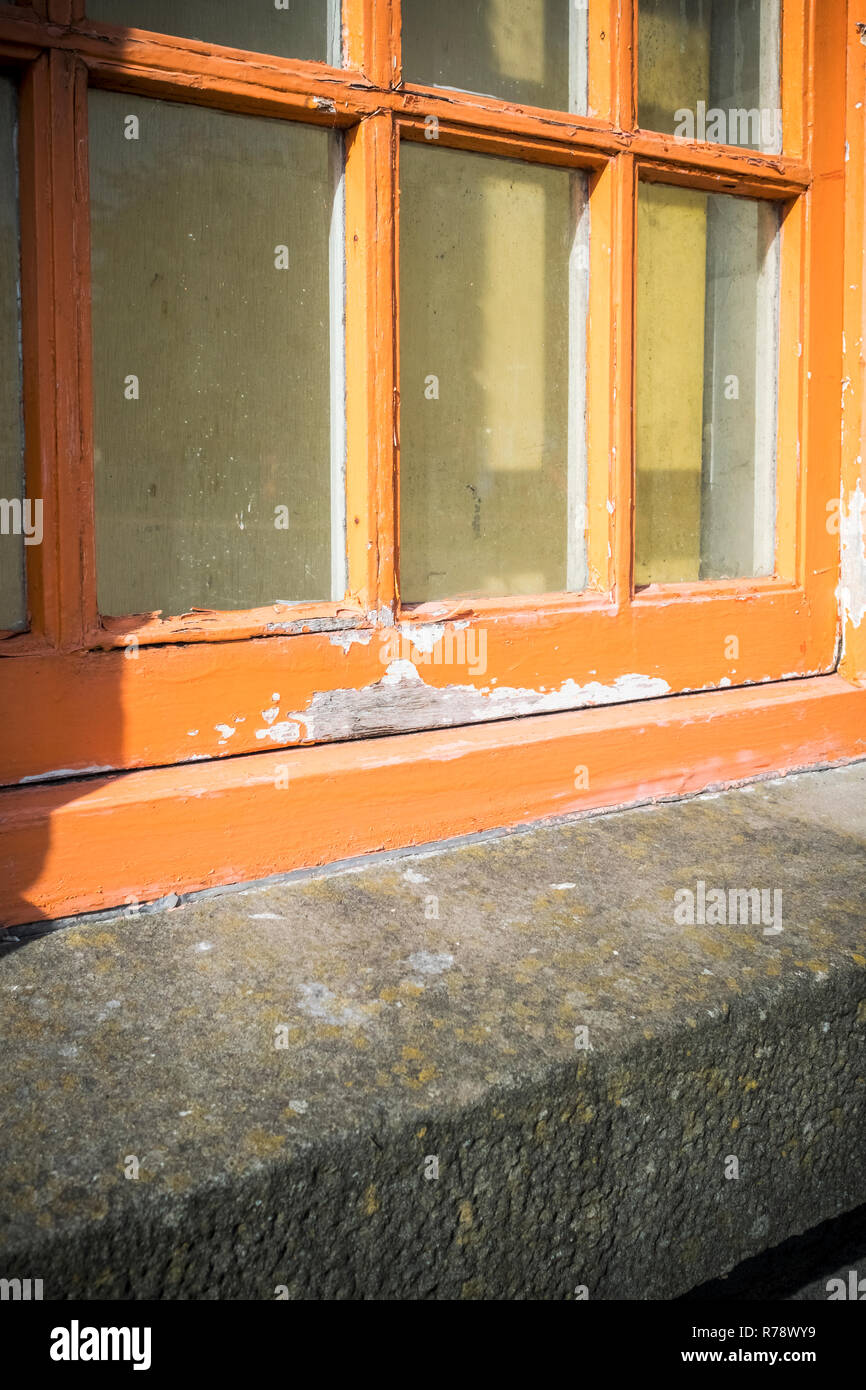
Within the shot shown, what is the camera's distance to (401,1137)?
1076mm

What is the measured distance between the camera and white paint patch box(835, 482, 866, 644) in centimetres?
221

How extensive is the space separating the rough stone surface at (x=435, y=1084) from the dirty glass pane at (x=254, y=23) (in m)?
1.07

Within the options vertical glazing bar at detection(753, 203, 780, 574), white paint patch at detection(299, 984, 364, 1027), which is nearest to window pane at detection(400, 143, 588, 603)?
vertical glazing bar at detection(753, 203, 780, 574)

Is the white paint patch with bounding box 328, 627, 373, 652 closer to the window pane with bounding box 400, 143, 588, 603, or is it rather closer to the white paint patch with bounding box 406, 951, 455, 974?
the window pane with bounding box 400, 143, 588, 603

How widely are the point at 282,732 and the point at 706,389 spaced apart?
115cm

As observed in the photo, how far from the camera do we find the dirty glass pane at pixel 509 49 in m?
1.82

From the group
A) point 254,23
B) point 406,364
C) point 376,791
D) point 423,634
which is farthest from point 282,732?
point 254,23

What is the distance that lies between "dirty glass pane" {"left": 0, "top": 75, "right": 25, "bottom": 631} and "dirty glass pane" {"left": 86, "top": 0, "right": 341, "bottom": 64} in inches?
12.1

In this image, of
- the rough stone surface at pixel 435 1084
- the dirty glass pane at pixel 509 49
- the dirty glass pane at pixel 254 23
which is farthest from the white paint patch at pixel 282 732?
the dirty glass pane at pixel 509 49

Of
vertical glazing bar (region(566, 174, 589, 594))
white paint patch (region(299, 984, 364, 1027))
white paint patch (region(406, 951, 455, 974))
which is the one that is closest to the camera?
white paint patch (region(299, 984, 364, 1027))

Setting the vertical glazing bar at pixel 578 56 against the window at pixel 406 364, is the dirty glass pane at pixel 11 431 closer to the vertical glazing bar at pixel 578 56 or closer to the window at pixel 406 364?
the window at pixel 406 364

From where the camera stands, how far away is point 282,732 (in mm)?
1622
